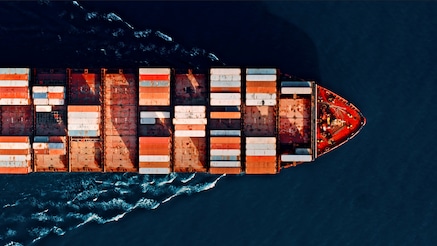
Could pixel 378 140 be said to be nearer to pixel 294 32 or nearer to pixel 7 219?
pixel 294 32

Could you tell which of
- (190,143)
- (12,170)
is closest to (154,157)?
(190,143)

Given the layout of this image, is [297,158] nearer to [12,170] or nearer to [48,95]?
[48,95]

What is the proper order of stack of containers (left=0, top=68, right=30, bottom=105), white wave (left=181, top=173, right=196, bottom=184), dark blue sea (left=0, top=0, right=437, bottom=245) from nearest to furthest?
stack of containers (left=0, top=68, right=30, bottom=105), dark blue sea (left=0, top=0, right=437, bottom=245), white wave (left=181, top=173, right=196, bottom=184)

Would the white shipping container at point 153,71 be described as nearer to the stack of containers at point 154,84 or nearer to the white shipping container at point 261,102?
the stack of containers at point 154,84

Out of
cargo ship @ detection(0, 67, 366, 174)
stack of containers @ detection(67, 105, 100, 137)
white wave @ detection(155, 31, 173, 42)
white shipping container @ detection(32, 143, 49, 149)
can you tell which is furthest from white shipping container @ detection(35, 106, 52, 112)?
white wave @ detection(155, 31, 173, 42)

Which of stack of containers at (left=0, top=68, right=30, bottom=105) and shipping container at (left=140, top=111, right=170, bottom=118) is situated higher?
stack of containers at (left=0, top=68, right=30, bottom=105)

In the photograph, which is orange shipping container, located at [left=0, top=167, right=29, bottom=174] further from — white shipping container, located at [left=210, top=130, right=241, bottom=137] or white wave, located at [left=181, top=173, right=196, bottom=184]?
white shipping container, located at [left=210, top=130, right=241, bottom=137]
